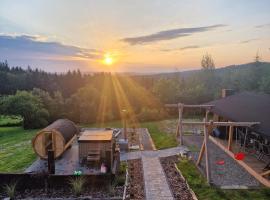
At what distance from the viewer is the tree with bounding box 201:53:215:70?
61369 millimetres

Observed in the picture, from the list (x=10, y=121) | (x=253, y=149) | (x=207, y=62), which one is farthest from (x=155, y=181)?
(x=207, y=62)

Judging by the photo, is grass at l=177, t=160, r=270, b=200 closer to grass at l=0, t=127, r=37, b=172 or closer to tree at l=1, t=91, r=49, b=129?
grass at l=0, t=127, r=37, b=172

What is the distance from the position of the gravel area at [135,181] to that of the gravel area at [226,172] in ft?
9.01

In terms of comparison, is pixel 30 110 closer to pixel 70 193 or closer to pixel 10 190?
pixel 10 190

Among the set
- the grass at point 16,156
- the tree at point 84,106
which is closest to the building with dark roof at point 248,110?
the grass at point 16,156

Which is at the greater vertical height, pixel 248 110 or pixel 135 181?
pixel 248 110

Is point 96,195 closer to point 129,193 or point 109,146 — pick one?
point 129,193

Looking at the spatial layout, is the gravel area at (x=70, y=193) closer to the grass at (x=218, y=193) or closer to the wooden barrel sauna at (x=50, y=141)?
the grass at (x=218, y=193)

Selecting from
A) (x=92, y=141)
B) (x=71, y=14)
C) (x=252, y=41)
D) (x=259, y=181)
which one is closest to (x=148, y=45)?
(x=252, y=41)

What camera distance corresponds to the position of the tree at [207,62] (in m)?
61.4

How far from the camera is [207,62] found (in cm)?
6219

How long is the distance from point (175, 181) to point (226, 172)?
247 cm

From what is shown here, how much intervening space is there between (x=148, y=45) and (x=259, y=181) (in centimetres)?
2053

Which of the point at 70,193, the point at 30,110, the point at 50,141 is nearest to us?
the point at 70,193
